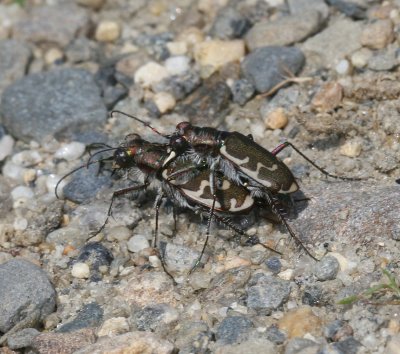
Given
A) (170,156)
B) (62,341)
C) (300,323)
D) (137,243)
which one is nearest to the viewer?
(300,323)

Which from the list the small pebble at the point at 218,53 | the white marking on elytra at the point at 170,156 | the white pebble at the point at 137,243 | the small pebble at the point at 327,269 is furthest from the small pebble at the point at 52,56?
the small pebble at the point at 327,269

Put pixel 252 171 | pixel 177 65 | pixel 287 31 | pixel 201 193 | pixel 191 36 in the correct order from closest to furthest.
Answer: pixel 252 171, pixel 201 193, pixel 287 31, pixel 177 65, pixel 191 36

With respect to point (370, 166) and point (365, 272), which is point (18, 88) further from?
point (365, 272)

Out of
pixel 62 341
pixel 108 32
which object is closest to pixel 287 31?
pixel 108 32

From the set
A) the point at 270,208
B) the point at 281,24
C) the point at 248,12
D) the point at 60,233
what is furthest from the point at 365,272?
the point at 248,12

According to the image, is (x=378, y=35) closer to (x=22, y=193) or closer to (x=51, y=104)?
(x=51, y=104)

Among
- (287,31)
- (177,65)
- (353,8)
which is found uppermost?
(353,8)

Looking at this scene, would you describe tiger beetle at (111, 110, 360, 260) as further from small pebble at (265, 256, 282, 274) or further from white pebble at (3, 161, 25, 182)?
white pebble at (3, 161, 25, 182)

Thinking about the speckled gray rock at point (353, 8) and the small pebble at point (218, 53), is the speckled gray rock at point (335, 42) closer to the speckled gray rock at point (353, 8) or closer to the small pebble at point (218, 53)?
the speckled gray rock at point (353, 8)
